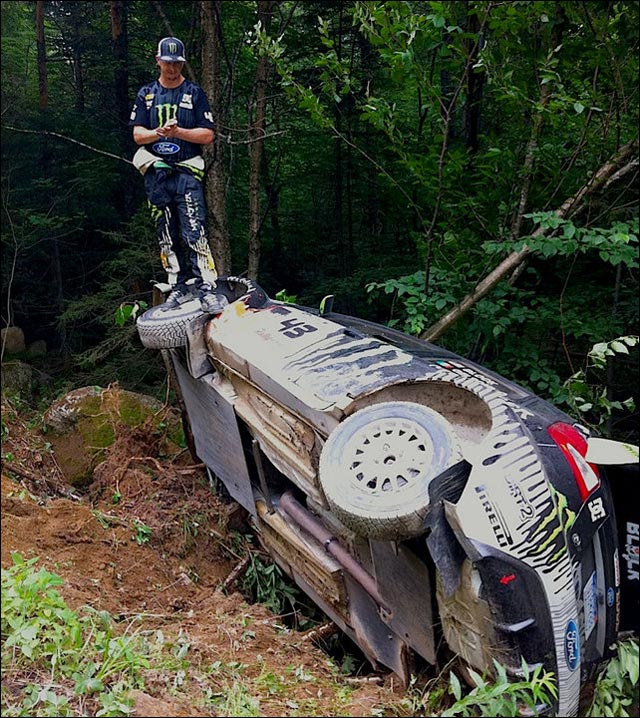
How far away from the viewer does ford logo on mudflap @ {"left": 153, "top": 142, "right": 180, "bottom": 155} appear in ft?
16.3

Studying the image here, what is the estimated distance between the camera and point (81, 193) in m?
9.34

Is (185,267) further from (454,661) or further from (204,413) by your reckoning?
(454,661)

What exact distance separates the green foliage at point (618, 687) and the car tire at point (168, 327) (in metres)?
3.04

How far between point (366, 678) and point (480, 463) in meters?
1.37

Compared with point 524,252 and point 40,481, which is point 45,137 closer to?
point 40,481

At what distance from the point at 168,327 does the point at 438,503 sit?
8.29 feet

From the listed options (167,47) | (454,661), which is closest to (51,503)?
(454,661)

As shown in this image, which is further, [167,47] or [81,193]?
[81,193]

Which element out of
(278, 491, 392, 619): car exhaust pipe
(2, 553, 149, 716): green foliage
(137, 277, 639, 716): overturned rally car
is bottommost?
(278, 491, 392, 619): car exhaust pipe

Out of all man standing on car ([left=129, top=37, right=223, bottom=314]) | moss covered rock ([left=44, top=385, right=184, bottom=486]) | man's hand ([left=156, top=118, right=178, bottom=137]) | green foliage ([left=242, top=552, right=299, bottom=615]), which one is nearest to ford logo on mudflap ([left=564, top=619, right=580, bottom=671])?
green foliage ([left=242, top=552, right=299, bottom=615])

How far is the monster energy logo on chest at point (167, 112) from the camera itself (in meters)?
4.91

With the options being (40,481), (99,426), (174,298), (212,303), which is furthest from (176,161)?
(40,481)

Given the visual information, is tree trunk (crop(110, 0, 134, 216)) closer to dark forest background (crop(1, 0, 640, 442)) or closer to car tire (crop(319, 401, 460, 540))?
dark forest background (crop(1, 0, 640, 442))

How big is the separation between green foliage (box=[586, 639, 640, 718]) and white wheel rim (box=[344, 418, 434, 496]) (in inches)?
44.8
